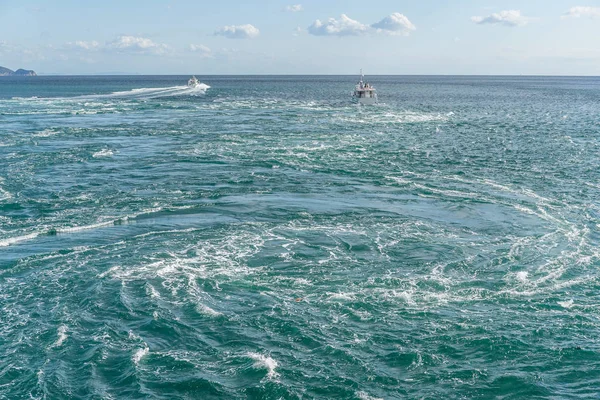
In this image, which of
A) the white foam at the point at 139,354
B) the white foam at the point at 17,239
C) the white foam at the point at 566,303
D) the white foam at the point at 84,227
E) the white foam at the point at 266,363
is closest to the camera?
the white foam at the point at 266,363

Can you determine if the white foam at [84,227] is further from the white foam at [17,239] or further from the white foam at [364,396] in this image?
the white foam at [364,396]

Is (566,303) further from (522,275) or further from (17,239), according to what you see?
(17,239)

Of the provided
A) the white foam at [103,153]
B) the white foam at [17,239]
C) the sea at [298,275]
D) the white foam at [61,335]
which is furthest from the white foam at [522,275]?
the white foam at [103,153]

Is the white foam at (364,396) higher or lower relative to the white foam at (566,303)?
lower

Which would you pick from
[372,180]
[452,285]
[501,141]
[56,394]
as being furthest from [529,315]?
[501,141]

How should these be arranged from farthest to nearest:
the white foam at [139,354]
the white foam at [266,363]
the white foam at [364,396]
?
the white foam at [139,354]
the white foam at [266,363]
the white foam at [364,396]

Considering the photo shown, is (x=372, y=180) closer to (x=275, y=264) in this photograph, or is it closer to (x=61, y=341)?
(x=275, y=264)
